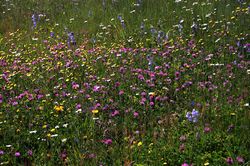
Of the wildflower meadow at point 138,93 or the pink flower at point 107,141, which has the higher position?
the wildflower meadow at point 138,93

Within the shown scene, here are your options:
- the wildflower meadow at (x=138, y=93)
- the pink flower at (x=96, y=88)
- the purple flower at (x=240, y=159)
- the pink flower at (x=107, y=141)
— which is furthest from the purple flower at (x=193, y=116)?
the pink flower at (x=96, y=88)

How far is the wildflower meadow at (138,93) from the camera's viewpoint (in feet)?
12.6

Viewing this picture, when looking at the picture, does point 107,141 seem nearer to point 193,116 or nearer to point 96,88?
point 193,116

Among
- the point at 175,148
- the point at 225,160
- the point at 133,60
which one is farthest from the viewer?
the point at 133,60

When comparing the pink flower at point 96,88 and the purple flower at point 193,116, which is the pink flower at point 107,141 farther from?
the pink flower at point 96,88

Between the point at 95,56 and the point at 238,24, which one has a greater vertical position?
the point at 238,24

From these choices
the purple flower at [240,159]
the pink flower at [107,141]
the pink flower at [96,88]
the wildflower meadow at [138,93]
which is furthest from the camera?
the pink flower at [96,88]

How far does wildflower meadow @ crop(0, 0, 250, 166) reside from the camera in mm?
3854

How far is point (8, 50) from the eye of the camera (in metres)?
8.71

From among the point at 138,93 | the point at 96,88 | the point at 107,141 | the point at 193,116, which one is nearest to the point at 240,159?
the point at 193,116

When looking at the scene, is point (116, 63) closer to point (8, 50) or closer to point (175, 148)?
point (175, 148)

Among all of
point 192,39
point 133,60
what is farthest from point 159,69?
point 192,39

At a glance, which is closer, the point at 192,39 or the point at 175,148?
the point at 175,148

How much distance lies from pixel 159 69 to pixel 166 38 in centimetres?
140
